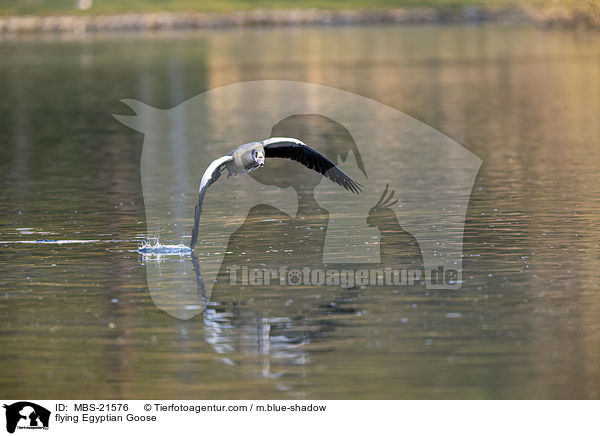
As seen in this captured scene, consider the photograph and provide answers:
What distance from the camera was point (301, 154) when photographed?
20.4 m

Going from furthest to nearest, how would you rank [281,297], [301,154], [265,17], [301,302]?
1. [265,17]
2. [301,154]
3. [281,297]
4. [301,302]

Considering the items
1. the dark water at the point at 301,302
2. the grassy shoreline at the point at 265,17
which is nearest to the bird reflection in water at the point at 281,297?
the dark water at the point at 301,302

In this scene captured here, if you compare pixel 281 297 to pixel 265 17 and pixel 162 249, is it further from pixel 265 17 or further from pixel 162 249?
pixel 265 17

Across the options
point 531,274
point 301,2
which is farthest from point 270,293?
point 301,2

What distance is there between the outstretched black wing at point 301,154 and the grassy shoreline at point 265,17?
108842 mm

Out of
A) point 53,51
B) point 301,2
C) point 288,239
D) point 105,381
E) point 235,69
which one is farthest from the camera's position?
point 301,2

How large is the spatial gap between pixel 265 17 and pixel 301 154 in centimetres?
11524

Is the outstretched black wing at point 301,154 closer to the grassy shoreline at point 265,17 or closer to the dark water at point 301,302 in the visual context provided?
the dark water at point 301,302

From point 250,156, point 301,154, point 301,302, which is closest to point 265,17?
point 301,154

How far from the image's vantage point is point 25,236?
22.6 meters

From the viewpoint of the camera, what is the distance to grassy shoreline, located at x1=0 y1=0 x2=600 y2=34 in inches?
5103

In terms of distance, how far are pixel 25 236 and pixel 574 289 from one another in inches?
379

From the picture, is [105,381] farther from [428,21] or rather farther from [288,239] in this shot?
[428,21]

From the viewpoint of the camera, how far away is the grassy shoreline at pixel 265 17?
425 ft
